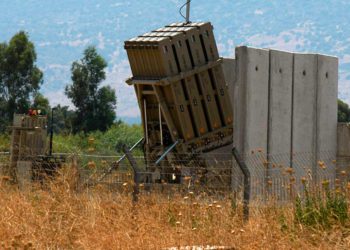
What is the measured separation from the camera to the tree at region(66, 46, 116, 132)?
A: 266 feet

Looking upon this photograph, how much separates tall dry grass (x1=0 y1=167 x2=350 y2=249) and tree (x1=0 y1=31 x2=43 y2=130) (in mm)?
53836

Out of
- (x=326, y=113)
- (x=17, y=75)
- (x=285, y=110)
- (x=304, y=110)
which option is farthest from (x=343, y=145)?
(x=17, y=75)

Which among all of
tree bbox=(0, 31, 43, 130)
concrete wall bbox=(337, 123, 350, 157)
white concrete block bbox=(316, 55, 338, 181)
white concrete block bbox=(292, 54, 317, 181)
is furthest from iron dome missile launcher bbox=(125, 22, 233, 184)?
tree bbox=(0, 31, 43, 130)

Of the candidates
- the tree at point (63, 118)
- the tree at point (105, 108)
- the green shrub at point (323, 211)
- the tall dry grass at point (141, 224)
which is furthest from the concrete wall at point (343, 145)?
the tree at point (105, 108)

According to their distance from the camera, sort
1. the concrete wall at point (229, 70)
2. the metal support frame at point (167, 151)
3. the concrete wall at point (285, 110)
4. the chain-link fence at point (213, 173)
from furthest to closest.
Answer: the concrete wall at point (229, 70)
the metal support frame at point (167, 151)
the concrete wall at point (285, 110)
the chain-link fence at point (213, 173)

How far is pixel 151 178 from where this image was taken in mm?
23250

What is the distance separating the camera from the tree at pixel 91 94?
81.1 m

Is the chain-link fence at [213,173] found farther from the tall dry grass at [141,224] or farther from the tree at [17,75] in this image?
the tree at [17,75]

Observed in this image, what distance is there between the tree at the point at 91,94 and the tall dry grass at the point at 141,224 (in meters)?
59.4

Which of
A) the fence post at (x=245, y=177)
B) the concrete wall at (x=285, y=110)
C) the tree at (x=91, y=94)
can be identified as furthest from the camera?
the tree at (x=91, y=94)

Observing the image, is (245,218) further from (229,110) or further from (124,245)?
(229,110)

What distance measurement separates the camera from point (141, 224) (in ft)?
51.4

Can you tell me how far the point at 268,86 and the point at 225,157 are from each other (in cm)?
223

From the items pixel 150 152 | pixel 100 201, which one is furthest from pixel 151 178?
pixel 100 201
